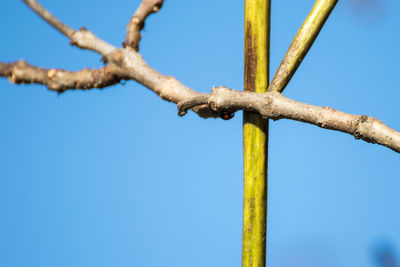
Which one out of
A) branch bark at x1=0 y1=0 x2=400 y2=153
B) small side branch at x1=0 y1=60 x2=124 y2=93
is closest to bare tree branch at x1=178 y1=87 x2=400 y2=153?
branch bark at x1=0 y1=0 x2=400 y2=153

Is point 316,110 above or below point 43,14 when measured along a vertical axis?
below

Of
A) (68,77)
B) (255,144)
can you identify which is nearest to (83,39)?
(68,77)

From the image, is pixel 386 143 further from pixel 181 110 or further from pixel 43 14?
pixel 43 14

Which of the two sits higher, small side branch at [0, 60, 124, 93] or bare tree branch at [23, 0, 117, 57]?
bare tree branch at [23, 0, 117, 57]

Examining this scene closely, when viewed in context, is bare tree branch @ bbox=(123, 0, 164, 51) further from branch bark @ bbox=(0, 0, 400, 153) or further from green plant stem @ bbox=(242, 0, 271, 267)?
green plant stem @ bbox=(242, 0, 271, 267)

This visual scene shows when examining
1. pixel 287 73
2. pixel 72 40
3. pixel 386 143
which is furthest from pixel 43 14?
pixel 386 143

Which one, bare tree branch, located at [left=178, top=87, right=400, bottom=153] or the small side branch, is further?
the small side branch
